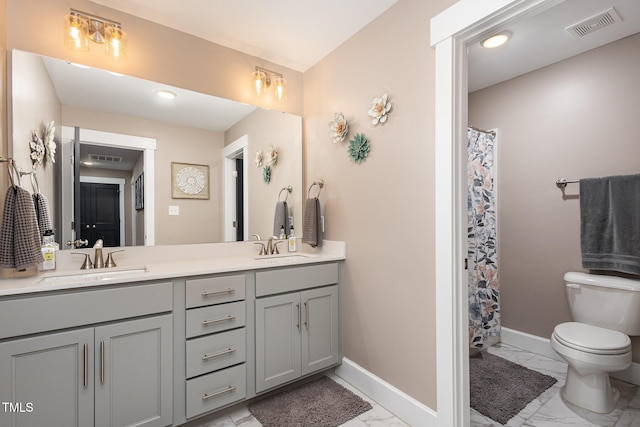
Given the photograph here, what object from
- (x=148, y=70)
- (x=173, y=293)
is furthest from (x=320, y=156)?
(x=173, y=293)

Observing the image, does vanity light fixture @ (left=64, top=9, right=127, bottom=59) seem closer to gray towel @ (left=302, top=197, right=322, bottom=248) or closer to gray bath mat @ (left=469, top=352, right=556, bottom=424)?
gray towel @ (left=302, top=197, right=322, bottom=248)

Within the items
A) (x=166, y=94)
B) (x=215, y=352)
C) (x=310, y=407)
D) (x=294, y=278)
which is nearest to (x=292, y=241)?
(x=294, y=278)

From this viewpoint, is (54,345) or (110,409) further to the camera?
(110,409)

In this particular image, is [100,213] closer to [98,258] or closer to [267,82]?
[98,258]

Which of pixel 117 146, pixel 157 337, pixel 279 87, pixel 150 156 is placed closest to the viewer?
pixel 157 337

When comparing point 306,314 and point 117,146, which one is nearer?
point 117,146

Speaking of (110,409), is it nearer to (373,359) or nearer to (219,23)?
(373,359)

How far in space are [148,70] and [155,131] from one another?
0.37 m

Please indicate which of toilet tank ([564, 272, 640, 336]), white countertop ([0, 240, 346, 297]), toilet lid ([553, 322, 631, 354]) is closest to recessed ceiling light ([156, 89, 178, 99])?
white countertop ([0, 240, 346, 297])

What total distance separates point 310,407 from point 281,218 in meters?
1.31

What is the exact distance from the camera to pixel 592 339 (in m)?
1.80

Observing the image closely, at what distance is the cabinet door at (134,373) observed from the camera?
136cm

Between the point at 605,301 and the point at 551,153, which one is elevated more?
the point at 551,153

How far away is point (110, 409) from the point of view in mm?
1371
